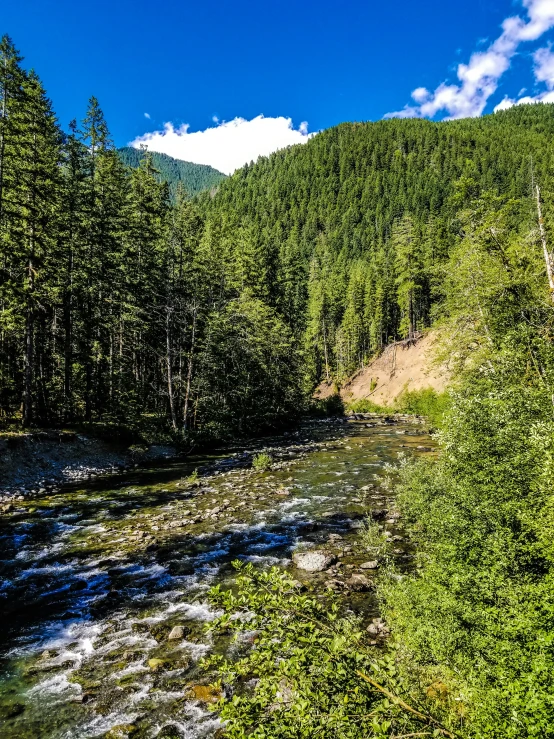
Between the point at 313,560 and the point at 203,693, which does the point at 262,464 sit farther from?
the point at 203,693

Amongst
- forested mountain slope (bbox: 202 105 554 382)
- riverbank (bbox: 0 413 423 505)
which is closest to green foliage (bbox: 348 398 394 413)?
forested mountain slope (bbox: 202 105 554 382)

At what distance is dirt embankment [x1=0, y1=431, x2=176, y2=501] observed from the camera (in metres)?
21.4

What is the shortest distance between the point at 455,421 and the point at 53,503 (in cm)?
1808

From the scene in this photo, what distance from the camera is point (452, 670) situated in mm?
5430

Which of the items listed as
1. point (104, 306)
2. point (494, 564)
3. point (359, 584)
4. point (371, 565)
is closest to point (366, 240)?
point (104, 306)

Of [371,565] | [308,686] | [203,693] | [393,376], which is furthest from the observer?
[393,376]

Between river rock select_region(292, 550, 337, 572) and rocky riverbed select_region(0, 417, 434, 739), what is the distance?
4 cm

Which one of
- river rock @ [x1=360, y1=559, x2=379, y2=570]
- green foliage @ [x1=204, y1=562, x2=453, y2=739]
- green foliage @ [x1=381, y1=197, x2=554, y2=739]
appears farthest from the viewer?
river rock @ [x1=360, y1=559, x2=379, y2=570]

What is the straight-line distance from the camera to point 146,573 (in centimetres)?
1242

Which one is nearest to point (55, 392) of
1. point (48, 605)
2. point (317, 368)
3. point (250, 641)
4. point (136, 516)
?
point (136, 516)

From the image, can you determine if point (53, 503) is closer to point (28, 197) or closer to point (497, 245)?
point (28, 197)

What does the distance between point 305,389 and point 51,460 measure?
127 ft

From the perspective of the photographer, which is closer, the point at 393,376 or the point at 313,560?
the point at 313,560

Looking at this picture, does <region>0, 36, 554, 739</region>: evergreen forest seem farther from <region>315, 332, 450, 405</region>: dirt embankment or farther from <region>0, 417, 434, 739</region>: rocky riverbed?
<region>315, 332, 450, 405</region>: dirt embankment
